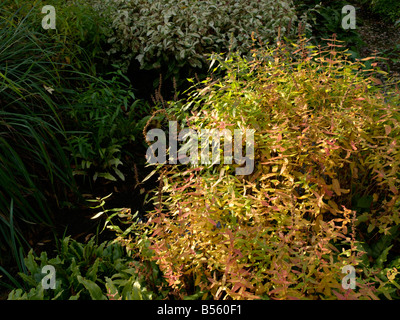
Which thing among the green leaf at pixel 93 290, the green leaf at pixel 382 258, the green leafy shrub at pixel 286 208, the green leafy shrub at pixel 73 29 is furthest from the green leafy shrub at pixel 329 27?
the green leaf at pixel 93 290

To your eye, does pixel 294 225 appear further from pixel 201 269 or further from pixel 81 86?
pixel 81 86

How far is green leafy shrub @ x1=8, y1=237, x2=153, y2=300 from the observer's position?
206cm

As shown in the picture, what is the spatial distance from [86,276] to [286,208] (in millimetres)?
1278

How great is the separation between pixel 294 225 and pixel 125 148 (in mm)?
2251

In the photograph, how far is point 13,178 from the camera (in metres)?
2.66

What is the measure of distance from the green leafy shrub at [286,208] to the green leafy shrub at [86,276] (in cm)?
25

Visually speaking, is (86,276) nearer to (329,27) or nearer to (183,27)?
(183,27)

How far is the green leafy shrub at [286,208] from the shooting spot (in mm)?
1770

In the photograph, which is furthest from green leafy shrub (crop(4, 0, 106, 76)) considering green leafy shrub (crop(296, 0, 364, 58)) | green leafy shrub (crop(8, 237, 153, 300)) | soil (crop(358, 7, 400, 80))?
soil (crop(358, 7, 400, 80))

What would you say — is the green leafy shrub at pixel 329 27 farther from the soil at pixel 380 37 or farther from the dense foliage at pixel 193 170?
the dense foliage at pixel 193 170

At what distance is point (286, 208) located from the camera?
1.93 m

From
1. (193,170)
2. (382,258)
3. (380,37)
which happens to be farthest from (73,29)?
(380,37)

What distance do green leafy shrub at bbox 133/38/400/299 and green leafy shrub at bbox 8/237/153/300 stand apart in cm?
25

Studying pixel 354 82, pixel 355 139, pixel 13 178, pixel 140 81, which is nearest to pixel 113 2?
pixel 140 81
